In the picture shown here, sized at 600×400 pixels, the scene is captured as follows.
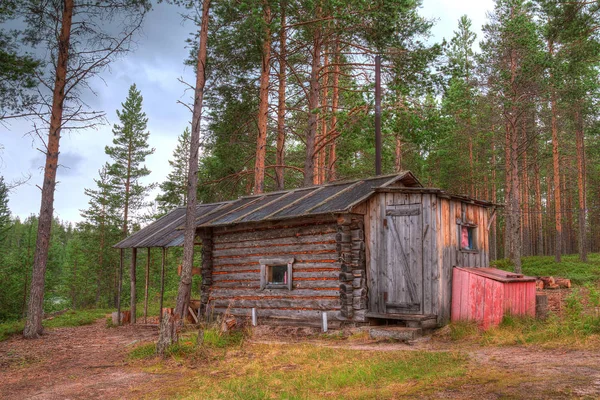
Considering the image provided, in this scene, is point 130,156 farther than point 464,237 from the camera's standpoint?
Yes

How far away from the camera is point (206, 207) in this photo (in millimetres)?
19359

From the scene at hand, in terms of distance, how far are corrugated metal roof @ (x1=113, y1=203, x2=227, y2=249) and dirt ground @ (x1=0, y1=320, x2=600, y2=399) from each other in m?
3.79

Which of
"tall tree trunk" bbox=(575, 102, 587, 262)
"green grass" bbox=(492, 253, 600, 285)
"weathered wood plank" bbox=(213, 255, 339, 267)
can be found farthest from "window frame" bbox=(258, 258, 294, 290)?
"tall tree trunk" bbox=(575, 102, 587, 262)

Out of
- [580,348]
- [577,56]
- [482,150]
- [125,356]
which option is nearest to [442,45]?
[577,56]

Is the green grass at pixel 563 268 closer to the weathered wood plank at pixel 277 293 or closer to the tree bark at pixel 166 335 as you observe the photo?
the weathered wood plank at pixel 277 293

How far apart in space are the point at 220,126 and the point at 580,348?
620 inches

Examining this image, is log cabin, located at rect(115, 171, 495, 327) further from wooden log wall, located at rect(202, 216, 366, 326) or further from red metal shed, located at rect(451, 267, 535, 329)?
red metal shed, located at rect(451, 267, 535, 329)

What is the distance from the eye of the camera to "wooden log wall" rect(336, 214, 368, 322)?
1260 cm

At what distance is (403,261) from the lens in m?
12.6

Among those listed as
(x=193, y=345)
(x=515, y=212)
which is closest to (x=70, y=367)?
(x=193, y=345)

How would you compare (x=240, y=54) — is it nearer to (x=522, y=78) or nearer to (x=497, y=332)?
(x=497, y=332)

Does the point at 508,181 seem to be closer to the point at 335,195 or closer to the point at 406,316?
→ the point at 335,195

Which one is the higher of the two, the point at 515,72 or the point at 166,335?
the point at 515,72

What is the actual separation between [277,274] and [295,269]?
107 centimetres
